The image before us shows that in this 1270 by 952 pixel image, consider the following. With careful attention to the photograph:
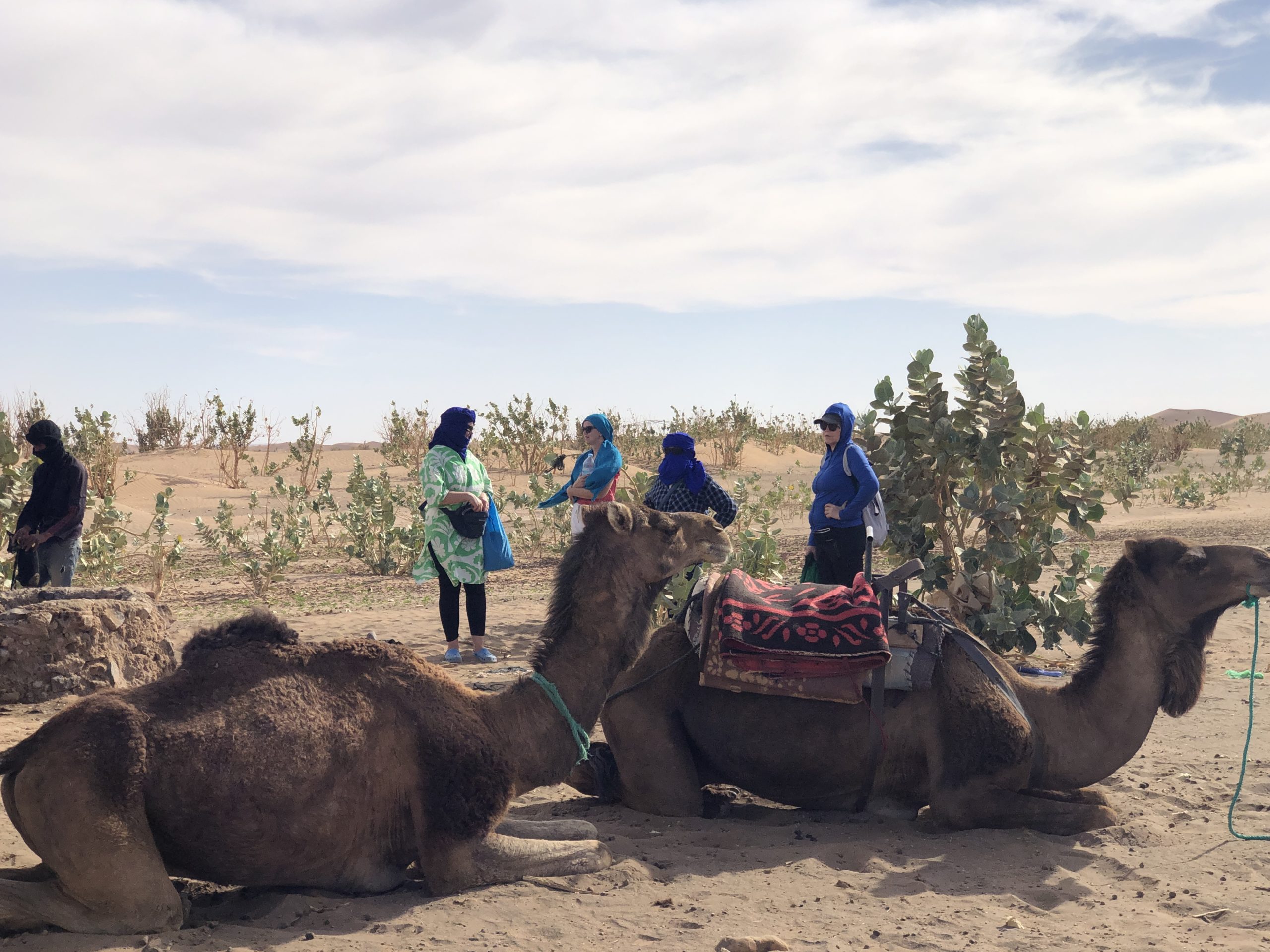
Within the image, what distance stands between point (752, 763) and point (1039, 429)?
487 centimetres

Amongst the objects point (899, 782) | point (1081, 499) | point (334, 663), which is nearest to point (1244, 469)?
point (1081, 499)

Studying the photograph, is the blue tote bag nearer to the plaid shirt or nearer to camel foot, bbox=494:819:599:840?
the plaid shirt

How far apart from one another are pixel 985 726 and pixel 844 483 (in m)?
3.38

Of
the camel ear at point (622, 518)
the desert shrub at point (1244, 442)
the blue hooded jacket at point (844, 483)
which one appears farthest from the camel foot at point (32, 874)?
the desert shrub at point (1244, 442)

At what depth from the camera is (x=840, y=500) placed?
8484mm

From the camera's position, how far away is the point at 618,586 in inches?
193

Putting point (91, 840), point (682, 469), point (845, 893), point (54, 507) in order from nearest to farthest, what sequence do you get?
point (91, 840) → point (845, 893) → point (682, 469) → point (54, 507)

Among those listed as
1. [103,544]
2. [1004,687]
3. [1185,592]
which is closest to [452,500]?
[1004,687]

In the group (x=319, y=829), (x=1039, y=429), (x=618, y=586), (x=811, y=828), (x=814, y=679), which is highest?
(x=1039, y=429)

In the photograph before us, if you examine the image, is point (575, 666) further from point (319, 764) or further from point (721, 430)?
point (721, 430)

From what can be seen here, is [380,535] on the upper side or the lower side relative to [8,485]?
lower

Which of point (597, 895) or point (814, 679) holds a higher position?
point (814, 679)

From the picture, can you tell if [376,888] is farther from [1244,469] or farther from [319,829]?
[1244,469]

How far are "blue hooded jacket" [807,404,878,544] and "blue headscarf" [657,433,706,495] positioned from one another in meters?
0.89
